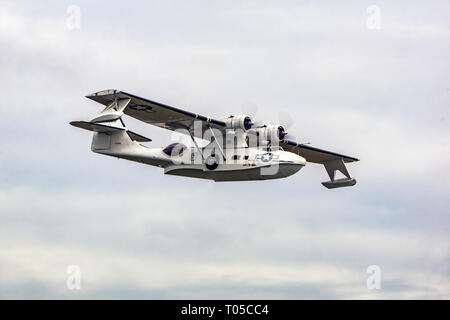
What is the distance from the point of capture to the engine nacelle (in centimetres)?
5294

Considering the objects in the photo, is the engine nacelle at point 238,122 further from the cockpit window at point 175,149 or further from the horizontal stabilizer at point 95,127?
the horizontal stabilizer at point 95,127

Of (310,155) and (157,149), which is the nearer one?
(157,149)

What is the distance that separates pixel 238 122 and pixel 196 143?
2.63 meters

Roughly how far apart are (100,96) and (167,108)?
147 inches

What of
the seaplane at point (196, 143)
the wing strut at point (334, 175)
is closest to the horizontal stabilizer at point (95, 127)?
the seaplane at point (196, 143)

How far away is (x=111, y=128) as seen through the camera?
52531 mm

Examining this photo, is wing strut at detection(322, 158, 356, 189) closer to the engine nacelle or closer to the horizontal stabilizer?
the engine nacelle

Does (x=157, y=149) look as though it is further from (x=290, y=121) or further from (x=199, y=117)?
(x=290, y=121)

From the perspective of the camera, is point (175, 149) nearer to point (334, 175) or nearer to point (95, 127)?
point (95, 127)

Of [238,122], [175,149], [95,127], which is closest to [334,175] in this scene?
[238,122]

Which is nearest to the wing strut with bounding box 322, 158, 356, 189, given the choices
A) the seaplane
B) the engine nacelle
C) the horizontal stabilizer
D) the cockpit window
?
the seaplane

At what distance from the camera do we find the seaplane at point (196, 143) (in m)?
51.5
